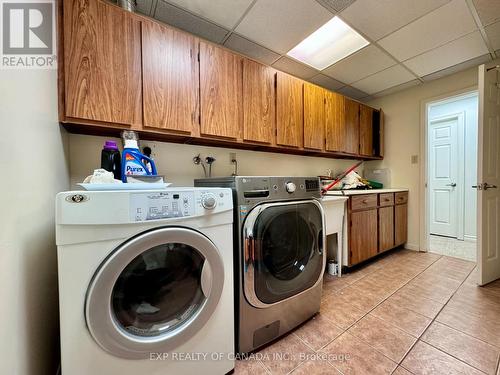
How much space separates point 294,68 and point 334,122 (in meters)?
0.74

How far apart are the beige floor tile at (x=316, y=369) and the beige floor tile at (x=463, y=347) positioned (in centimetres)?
62

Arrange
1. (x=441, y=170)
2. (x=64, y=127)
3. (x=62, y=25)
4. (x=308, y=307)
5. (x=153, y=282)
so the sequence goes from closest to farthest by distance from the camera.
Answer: (x=153, y=282) → (x=62, y=25) → (x=64, y=127) → (x=308, y=307) → (x=441, y=170)

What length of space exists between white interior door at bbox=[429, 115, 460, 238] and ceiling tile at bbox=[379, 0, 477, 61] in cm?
191

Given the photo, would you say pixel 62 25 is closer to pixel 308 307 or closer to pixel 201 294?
pixel 201 294

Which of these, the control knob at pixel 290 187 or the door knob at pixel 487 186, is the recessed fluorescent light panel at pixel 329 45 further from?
the door knob at pixel 487 186

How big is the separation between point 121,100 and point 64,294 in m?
1.03

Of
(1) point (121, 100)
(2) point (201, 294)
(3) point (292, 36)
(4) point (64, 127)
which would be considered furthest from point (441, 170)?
(4) point (64, 127)

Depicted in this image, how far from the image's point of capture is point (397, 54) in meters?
2.03

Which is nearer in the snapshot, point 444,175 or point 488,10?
point 488,10

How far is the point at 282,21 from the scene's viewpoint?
1581 mm

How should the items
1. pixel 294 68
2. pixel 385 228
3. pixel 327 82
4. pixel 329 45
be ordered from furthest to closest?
1. pixel 327 82
2. pixel 385 228
3. pixel 294 68
4. pixel 329 45

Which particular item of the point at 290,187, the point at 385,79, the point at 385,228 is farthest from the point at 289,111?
the point at 385,228

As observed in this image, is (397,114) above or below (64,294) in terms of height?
above

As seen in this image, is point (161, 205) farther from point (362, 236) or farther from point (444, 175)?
point (444, 175)
